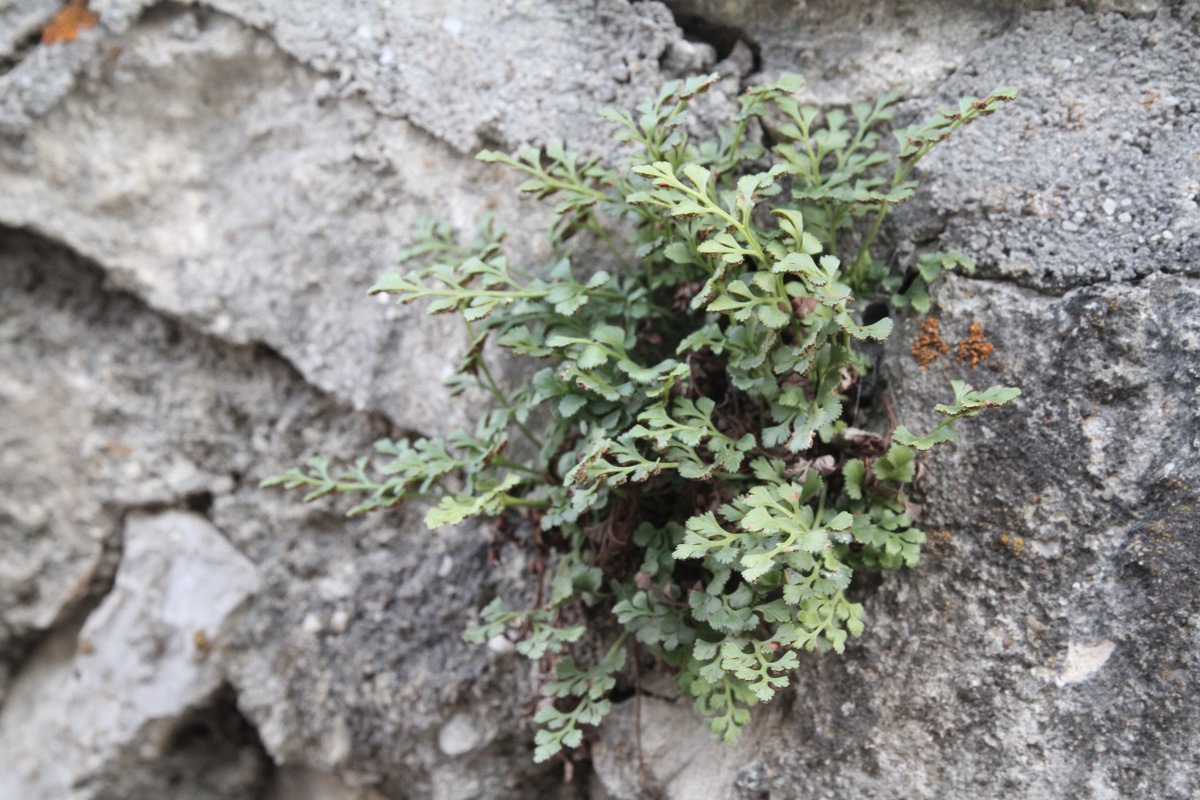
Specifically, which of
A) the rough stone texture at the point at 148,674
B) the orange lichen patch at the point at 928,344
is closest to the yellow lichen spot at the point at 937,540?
the orange lichen patch at the point at 928,344

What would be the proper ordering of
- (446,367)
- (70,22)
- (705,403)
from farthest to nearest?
1. (70,22)
2. (446,367)
3. (705,403)

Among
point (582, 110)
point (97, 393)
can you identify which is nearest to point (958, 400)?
point (582, 110)

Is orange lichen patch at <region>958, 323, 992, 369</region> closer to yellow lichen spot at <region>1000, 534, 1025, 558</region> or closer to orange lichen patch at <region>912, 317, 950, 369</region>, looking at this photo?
orange lichen patch at <region>912, 317, 950, 369</region>

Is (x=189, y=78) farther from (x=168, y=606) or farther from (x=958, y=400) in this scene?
(x=958, y=400)

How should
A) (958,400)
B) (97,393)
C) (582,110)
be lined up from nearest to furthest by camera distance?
(958,400) → (582,110) → (97,393)

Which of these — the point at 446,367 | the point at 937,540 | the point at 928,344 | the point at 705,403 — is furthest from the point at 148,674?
the point at 928,344

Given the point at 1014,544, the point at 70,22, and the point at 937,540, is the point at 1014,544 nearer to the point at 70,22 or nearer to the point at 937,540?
the point at 937,540

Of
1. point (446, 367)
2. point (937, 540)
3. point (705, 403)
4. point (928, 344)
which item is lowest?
point (446, 367)
